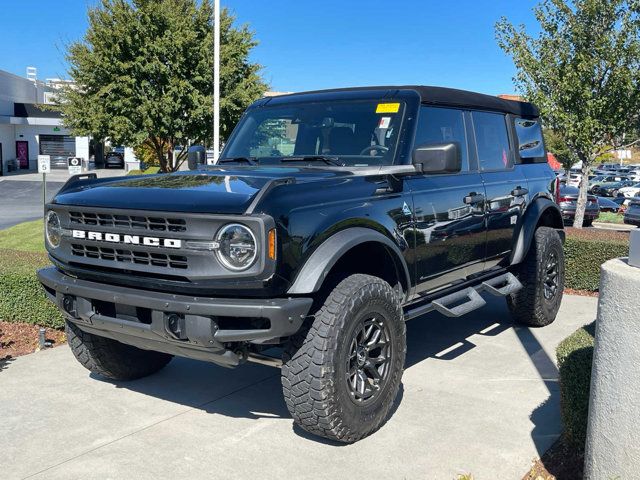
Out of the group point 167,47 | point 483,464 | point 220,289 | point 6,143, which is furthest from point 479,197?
point 6,143

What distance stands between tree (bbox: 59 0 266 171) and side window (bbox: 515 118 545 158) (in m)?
11.1

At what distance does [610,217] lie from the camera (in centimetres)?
2623

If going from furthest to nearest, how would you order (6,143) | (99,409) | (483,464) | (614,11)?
(6,143), (614,11), (99,409), (483,464)

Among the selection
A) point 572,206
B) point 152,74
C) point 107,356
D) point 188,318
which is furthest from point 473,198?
point 572,206

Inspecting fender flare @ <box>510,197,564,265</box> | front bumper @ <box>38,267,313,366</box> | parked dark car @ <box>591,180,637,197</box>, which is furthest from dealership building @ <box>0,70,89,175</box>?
front bumper @ <box>38,267,313,366</box>

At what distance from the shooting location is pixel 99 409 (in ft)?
14.5

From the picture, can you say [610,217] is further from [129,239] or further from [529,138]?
[129,239]

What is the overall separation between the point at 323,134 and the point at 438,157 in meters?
1.01

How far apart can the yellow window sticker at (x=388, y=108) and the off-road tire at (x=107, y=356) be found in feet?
8.15

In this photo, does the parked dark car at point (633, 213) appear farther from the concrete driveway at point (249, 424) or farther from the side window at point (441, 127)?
the side window at point (441, 127)

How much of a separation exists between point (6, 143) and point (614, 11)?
45794 mm

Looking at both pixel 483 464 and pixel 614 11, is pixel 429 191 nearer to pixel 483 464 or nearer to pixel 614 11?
pixel 483 464

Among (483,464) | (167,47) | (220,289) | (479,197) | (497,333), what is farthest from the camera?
(167,47)

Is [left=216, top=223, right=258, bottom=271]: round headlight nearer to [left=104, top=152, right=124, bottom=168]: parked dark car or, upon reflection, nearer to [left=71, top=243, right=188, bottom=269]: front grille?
[left=71, top=243, right=188, bottom=269]: front grille
